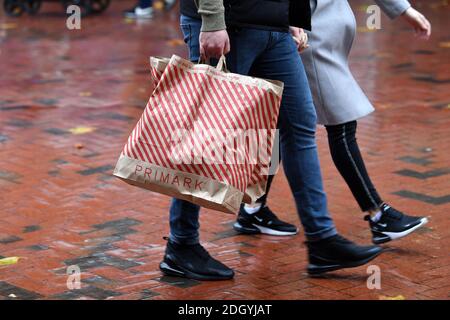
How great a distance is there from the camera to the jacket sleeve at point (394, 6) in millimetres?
4664

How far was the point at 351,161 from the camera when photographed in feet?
15.1

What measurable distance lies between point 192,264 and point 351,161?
2.96 ft

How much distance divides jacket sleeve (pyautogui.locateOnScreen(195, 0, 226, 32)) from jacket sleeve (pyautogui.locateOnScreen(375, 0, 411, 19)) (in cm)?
120

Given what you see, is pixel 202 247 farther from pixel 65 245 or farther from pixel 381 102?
pixel 381 102

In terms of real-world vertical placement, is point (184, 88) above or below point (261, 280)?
above

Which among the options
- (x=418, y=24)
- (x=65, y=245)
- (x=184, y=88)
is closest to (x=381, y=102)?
(x=418, y=24)

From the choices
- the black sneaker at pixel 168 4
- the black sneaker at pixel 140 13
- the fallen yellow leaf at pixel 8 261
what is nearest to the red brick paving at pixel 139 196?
the fallen yellow leaf at pixel 8 261

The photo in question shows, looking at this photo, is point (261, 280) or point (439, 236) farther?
point (439, 236)

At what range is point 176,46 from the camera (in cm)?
1107

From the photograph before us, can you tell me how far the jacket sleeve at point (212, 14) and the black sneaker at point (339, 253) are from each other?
3.30ft

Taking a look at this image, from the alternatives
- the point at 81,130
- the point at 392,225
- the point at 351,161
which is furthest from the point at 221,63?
the point at 81,130

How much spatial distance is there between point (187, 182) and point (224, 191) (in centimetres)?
14

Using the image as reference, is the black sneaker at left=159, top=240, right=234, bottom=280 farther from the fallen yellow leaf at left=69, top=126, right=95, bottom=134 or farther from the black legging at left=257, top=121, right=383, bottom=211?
the fallen yellow leaf at left=69, top=126, right=95, bottom=134

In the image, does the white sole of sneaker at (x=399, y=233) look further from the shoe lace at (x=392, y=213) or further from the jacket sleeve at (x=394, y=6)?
the jacket sleeve at (x=394, y=6)
